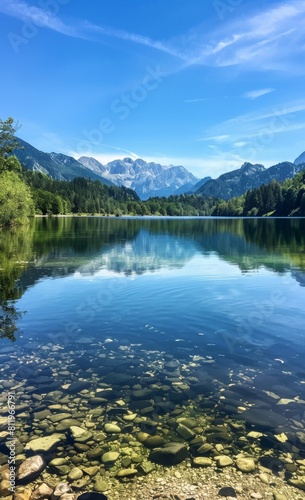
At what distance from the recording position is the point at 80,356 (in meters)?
18.8

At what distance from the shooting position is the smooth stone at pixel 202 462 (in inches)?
Answer: 423

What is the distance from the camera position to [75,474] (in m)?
10.2

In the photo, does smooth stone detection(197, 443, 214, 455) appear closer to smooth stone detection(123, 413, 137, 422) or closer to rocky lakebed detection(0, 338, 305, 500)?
rocky lakebed detection(0, 338, 305, 500)

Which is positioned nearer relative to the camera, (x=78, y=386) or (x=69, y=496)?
(x=69, y=496)

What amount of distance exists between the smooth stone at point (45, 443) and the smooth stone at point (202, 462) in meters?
4.50

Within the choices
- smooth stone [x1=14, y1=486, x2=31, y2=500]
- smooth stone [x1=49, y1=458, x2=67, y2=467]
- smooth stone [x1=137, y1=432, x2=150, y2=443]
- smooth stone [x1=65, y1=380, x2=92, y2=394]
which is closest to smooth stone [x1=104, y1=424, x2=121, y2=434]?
smooth stone [x1=137, y1=432, x2=150, y2=443]

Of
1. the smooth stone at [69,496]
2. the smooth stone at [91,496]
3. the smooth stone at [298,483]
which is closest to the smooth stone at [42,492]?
the smooth stone at [69,496]

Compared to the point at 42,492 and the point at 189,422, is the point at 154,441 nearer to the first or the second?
the point at 189,422

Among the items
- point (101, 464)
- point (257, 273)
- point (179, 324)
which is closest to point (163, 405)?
point (101, 464)

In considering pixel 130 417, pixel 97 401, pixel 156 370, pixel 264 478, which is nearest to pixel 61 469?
pixel 130 417

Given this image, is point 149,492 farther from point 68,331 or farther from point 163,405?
point 68,331

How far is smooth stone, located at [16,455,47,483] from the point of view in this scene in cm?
1005

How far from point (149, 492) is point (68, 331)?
1435 cm

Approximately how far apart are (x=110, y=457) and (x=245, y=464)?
4154mm
